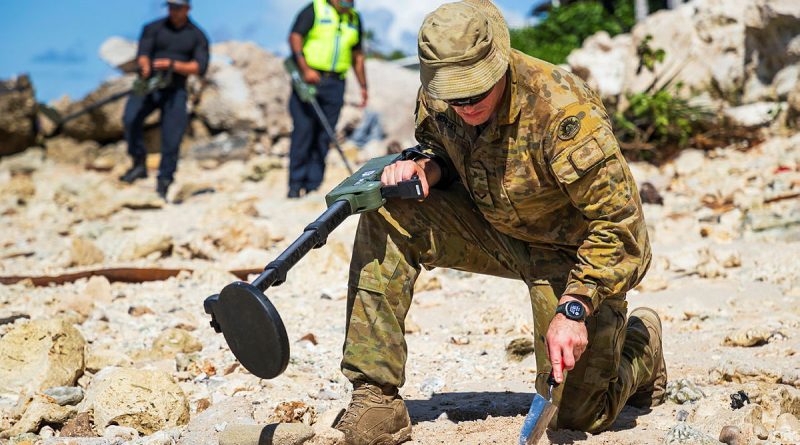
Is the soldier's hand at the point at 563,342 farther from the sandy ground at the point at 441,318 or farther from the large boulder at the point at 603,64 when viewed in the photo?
the large boulder at the point at 603,64

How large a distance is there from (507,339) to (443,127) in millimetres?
1613

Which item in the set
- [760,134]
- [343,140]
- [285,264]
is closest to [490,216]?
[285,264]

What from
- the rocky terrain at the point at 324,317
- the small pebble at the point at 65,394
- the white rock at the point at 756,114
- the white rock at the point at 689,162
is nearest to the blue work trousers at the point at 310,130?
the rocky terrain at the point at 324,317

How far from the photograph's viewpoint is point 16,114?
12.9m

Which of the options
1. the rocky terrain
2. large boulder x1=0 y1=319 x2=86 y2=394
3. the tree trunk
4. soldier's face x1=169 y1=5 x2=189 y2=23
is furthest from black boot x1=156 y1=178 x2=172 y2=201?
the tree trunk

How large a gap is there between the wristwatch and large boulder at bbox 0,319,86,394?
209cm

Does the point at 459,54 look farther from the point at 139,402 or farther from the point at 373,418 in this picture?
the point at 139,402

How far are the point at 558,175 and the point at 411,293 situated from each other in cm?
66

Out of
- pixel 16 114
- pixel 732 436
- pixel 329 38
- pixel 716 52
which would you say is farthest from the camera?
pixel 16 114

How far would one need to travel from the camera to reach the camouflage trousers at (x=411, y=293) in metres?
3.05

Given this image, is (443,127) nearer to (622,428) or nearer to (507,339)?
(622,428)

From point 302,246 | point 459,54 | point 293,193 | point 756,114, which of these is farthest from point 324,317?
point 756,114

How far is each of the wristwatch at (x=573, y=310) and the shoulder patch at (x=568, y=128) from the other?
484 millimetres

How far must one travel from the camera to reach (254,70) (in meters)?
14.1
